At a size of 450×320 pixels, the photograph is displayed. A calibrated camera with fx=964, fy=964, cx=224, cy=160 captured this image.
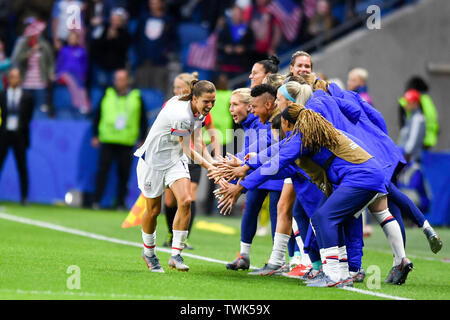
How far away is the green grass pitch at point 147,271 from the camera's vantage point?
7293 millimetres

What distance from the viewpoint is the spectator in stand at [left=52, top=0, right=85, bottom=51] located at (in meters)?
18.7

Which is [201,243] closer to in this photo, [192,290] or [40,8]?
[192,290]

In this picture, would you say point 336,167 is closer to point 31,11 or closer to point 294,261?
point 294,261

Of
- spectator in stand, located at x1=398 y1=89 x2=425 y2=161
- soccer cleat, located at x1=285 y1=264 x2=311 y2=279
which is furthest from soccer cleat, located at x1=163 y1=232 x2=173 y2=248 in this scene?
spectator in stand, located at x1=398 y1=89 x2=425 y2=161

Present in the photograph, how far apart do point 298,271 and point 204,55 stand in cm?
1013

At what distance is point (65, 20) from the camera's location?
18.7 metres

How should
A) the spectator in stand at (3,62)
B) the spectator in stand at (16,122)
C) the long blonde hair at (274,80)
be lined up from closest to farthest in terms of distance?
the long blonde hair at (274,80) → the spectator in stand at (16,122) → the spectator in stand at (3,62)

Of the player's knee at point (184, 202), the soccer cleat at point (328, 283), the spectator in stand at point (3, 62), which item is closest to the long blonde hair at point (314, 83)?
the player's knee at point (184, 202)

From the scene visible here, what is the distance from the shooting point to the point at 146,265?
365 inches

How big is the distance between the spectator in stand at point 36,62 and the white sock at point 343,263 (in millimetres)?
11292

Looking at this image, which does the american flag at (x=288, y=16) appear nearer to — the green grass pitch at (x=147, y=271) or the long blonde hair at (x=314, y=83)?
the green grass pitch at (x=147, y=271)

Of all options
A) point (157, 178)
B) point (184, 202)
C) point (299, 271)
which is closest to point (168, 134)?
point (157, 178)

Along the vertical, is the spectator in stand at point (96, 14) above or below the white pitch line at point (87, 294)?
above
